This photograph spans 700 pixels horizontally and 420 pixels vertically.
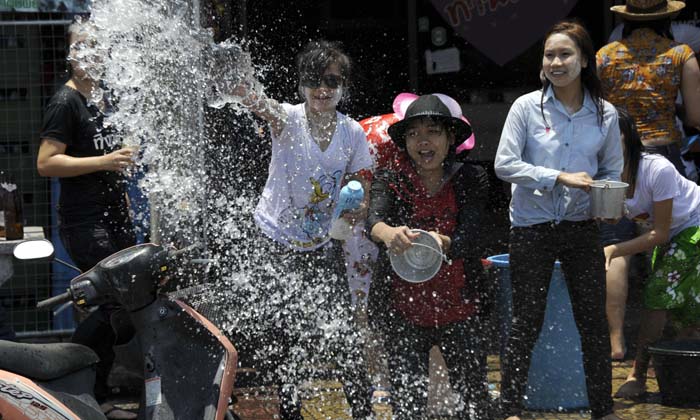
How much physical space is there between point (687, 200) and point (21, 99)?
4.40 meters

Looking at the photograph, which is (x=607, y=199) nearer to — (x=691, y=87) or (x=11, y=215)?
(x=691, y=87)

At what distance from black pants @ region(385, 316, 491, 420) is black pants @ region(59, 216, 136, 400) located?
132 cm

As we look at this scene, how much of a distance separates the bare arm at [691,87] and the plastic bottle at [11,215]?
12.5 feet

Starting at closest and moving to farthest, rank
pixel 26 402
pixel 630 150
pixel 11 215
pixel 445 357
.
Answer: pixel 26 402, pixel 445 357, pixel 11 215, pixel 630 150

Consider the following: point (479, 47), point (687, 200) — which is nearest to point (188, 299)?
point (687, 200)

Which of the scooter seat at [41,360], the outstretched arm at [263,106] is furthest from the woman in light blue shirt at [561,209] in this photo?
the scooter seat at [41,360]

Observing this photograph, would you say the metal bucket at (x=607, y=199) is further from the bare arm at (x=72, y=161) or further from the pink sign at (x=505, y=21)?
the pink sign at (x=505, y=21)

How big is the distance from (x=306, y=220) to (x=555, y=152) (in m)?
1.22

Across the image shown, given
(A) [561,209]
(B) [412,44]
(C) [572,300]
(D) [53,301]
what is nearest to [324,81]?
(A) [561,209]

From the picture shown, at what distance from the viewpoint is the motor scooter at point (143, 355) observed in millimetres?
3721

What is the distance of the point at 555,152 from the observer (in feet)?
16.6

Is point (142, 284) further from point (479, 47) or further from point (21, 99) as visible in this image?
point (479, 47)

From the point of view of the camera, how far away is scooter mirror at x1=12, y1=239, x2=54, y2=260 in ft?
12.5

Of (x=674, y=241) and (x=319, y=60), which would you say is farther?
(x=674, y=241)
